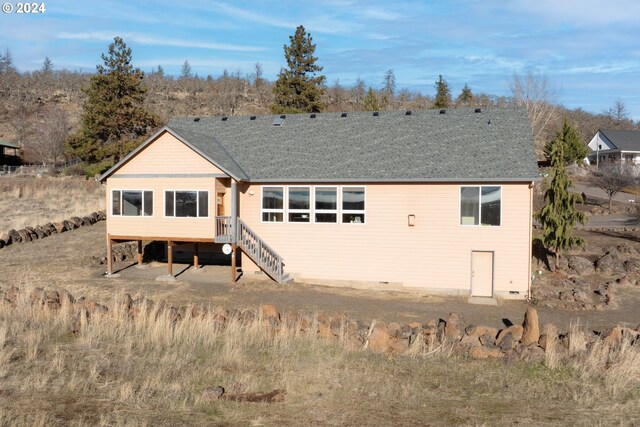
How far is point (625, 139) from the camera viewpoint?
86000mm

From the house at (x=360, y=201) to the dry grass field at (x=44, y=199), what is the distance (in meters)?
11.2

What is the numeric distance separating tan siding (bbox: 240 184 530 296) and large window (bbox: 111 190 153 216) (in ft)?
18.0

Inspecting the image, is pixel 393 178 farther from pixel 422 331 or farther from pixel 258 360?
pixel 258 360

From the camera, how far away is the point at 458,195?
2211 cm

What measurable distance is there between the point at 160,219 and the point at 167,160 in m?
2.51

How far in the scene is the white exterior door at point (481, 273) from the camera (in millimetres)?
21750

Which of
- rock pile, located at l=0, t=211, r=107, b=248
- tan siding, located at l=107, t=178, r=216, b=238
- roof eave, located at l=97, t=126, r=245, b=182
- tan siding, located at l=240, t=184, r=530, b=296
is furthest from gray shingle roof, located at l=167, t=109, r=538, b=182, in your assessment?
rock pile, located at l=0, t=211, r=107, b=248

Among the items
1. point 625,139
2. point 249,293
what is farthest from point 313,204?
point 625,139

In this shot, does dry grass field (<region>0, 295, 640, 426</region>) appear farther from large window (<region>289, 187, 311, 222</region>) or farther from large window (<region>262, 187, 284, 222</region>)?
large window (<region>262, 187, 284, 222</region>)

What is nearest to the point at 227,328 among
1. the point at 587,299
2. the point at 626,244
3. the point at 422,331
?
the point at 422,331

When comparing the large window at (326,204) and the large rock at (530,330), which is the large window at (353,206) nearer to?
the large window at (326,204)

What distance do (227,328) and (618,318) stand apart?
12.7m

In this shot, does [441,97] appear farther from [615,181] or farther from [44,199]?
[44,199]

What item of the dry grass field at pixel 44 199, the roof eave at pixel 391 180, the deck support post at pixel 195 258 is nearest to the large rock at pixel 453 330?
the roof eave at pixel 391 180
